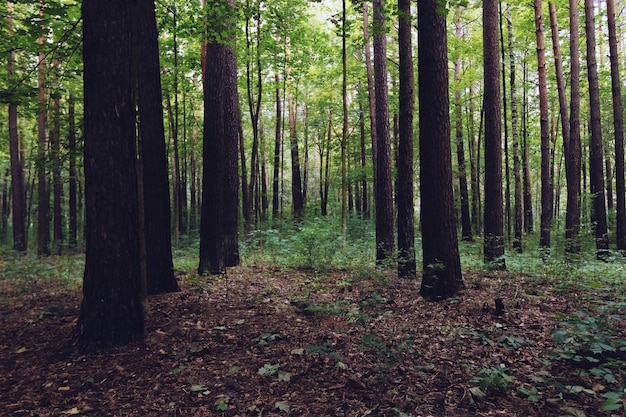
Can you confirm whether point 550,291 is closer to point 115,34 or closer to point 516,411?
point 516,411

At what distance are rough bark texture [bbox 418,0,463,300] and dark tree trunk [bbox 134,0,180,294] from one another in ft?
15.4

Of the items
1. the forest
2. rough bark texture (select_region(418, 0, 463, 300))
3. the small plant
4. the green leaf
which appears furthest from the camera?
rough bark texture (select_region(418, 0, 463, 300))

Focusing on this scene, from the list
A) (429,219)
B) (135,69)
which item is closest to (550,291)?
(429,219)

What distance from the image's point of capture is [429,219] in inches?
241

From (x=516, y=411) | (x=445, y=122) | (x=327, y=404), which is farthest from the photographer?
(x=445, y=122)

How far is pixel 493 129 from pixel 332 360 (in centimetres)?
695

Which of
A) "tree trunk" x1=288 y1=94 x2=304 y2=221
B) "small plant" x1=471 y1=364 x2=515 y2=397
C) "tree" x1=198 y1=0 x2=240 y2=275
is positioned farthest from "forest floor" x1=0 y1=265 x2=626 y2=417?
"tree trunk" x1=288 y1=94 x2=304 y2=221

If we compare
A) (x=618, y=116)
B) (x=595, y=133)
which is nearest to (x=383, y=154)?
(x=595, y=133)

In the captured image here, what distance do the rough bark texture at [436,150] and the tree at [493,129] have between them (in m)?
3.08

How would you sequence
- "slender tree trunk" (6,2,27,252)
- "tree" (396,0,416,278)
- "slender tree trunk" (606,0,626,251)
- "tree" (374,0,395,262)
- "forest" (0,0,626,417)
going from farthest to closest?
"slender tree trunk" (6,2,27,252) < "slender tree trunk" (606,0,626,251) < "tree" (374,0,395,262) < "tree" (396,0,416,278) < "forest" (0,0,626,417)

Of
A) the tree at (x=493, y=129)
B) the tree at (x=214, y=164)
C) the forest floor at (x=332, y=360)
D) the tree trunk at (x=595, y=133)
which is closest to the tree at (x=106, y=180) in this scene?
the forest floor at (x=332, y=360)

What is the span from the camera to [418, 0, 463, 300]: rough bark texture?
600cm

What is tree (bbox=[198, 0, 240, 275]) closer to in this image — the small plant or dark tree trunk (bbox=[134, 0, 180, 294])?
dark tree trunk (bbox=[134, 0, 180, 294])

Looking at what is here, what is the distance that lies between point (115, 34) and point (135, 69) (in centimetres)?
44
